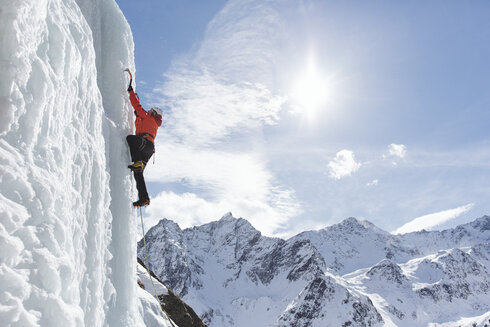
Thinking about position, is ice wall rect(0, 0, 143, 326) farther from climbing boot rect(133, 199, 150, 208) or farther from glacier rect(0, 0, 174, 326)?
climbing boot rect(133, 199, 150, 208)

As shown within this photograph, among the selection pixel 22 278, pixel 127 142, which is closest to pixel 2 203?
pixel 22 278

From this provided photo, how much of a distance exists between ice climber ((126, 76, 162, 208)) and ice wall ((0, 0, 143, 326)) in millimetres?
394

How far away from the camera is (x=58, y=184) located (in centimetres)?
392

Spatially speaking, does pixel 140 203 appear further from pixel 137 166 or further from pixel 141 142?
pixel 141 142

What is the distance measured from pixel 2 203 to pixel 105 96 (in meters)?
4.37

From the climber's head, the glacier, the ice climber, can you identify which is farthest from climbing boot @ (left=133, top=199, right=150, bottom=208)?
the climber's head

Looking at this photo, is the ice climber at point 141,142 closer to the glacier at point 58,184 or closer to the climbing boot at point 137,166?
the climbing boot at point 137,166

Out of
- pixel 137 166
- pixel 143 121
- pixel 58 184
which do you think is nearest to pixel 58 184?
pixel 58 184

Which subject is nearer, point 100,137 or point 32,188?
point 32,188

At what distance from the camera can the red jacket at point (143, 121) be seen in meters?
7.52

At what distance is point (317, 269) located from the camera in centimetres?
19888

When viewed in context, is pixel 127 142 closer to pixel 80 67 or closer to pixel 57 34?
pixel 80 67

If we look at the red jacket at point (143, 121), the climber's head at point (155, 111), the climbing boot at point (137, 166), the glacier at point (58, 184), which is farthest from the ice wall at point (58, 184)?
the climber's head at point (155, 111)

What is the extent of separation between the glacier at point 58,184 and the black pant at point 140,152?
296mm
